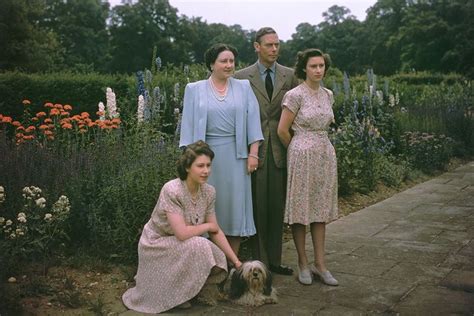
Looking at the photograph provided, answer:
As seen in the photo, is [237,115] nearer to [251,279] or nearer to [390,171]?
[251,279]

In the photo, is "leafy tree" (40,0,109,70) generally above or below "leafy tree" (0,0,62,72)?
above

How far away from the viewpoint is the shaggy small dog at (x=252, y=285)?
12.7 ft

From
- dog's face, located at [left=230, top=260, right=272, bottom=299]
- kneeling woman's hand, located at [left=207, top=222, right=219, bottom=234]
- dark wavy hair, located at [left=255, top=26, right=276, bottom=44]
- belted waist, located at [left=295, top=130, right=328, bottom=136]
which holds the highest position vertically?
dark wavy hair, located at [left=255, top=26, right=276, bottom=44]

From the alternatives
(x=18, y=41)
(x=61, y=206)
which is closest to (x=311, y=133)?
(x=61, y=206)

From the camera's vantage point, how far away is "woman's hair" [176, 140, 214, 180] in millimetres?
3961

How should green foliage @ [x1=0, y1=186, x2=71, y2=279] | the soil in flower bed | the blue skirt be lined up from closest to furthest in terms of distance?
the soil in flower bed → green foliage @ [x1=0, y1=186, x2=71, y2=279] → the blue skirt

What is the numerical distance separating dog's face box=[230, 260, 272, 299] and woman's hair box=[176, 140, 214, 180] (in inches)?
29.7

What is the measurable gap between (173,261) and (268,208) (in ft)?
3.67

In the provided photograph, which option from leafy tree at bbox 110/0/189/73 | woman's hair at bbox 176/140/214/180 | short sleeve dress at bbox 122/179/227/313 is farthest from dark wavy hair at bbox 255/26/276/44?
leafy tree at bbox 110/0/189/73

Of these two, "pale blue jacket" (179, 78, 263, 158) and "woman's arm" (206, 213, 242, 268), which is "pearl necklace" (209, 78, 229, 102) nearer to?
"pale blue jacket" (179, 78, 263, 158)

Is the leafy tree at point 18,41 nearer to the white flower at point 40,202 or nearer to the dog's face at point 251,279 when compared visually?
the white flower at point 40,202

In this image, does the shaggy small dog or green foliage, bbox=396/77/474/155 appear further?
green foliage, bbox=396/77/474/155

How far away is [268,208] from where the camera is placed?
4.77m

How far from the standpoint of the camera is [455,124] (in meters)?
A: 12.1
